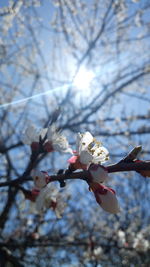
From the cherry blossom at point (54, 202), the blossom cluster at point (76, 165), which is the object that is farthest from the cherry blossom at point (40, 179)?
the cherry blossom at point (54, 202)

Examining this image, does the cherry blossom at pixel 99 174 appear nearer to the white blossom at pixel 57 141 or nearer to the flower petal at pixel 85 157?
the flower petal at pixel 85 157

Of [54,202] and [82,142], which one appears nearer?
[82,142]

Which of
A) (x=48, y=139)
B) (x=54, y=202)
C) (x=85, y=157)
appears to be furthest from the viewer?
(x=54, y=202)

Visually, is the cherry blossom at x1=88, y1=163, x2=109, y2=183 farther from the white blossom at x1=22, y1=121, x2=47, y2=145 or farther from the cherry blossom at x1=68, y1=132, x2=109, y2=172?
the white blossom at x1=22, y1=121, x2=47, y2=145

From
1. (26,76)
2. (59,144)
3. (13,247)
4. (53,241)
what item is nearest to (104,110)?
(26,76)

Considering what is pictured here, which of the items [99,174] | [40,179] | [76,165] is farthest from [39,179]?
[99,174]

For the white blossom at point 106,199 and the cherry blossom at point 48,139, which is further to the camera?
the cherry blossom at point 48,139

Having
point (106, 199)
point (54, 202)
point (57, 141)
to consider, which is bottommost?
point (54, 202)

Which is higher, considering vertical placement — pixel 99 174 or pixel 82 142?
pixel 82 142

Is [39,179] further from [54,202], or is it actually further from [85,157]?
[54,202]

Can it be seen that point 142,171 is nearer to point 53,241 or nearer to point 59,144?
point 59,144
